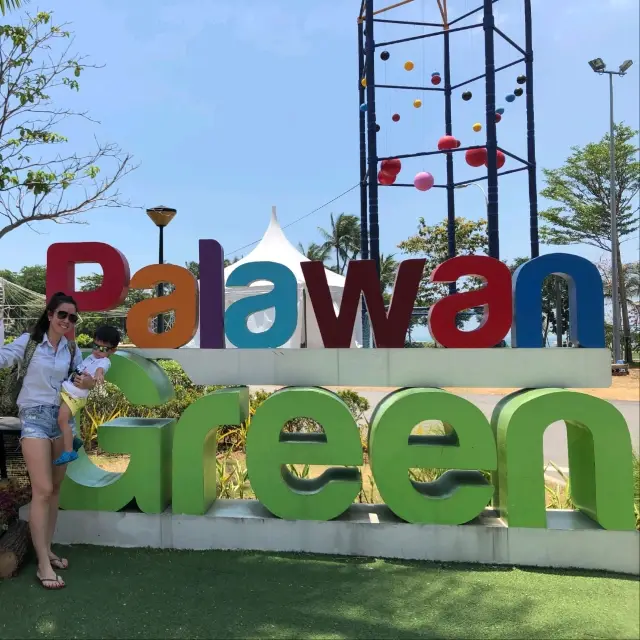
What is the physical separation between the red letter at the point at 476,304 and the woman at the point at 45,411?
9.50 ft

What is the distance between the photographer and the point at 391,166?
10227 millimetres

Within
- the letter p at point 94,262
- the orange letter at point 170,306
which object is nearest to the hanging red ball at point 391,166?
the orange letter at point 170,306

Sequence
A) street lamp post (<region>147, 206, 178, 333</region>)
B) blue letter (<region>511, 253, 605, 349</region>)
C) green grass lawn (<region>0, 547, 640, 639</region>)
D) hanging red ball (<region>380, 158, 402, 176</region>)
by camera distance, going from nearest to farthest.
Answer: green grass lawn (<region>0, 547, 640, 639</region>)
blue letter (<region>511, 253, 605, 349</region>)
street lamp post (<region>147, 206, 178, 333</region>)
hanging red ball (<region>380, 158, 402, 176</region>)

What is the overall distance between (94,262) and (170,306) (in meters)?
0.84

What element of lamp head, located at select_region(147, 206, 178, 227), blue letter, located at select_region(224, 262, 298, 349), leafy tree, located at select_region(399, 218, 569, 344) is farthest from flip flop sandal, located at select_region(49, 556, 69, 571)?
leafy tree, located at select_region(399, 218, 569, 344)

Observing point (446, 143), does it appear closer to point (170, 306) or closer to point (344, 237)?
point (170, 306)

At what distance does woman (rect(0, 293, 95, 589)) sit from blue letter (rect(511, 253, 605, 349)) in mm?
3493

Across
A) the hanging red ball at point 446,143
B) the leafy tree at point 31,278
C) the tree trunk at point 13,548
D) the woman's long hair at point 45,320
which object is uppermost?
the leafy tree at point 31,278

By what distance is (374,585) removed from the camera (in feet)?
12.3

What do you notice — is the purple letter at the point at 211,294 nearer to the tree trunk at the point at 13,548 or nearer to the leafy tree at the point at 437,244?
the tree trunk at the point at 13,548

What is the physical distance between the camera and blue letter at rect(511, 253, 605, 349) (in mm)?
4414

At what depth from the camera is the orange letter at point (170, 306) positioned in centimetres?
484

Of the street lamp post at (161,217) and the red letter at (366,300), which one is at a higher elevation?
the street lamp post at (161,217)

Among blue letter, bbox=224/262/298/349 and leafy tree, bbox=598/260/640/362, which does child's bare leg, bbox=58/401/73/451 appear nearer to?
blue letter, bbox=224/262/298/349
